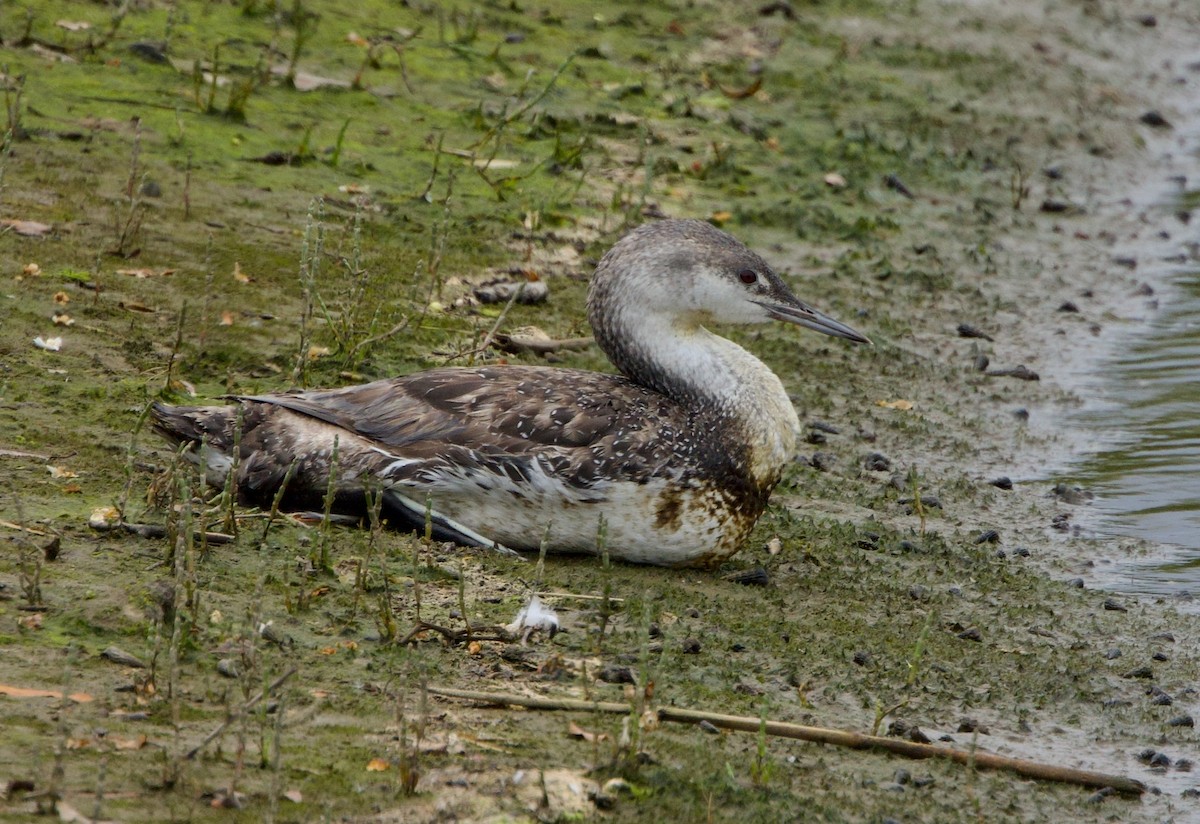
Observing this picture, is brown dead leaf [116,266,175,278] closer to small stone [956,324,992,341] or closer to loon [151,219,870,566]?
loon [151,219,870,566]

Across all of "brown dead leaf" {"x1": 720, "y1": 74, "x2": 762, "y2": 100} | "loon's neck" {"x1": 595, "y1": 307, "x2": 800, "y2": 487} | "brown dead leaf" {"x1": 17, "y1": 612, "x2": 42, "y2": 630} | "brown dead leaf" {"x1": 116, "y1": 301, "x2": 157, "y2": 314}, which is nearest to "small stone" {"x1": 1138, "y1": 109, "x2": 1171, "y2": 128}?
"brown dead leaf" {"x1": 720, "y1": 74, "x2": 762, "y2": 100}

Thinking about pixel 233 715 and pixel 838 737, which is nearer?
pixel 233 715

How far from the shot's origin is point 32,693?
4363mm

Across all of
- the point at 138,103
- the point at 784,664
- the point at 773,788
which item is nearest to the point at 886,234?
the point at 138,103

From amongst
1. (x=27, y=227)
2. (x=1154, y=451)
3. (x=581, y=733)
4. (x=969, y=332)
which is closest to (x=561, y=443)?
(x=581, y=733)

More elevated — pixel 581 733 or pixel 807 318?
pixel 807 318

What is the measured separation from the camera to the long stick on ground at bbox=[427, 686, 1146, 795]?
4.72 m

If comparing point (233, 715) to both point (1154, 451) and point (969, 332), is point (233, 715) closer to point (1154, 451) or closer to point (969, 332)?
point (1154, 451)

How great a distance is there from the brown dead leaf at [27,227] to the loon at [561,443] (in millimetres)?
2094

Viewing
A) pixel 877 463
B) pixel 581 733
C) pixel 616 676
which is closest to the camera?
pixel 581 733

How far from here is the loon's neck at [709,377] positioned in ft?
20.6

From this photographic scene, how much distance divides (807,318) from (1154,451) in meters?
2.43

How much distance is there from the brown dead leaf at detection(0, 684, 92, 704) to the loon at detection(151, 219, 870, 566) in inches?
58.0

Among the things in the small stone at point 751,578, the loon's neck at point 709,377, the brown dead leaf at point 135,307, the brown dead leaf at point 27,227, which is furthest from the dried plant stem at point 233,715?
the brown dead leaf at point 27,227
